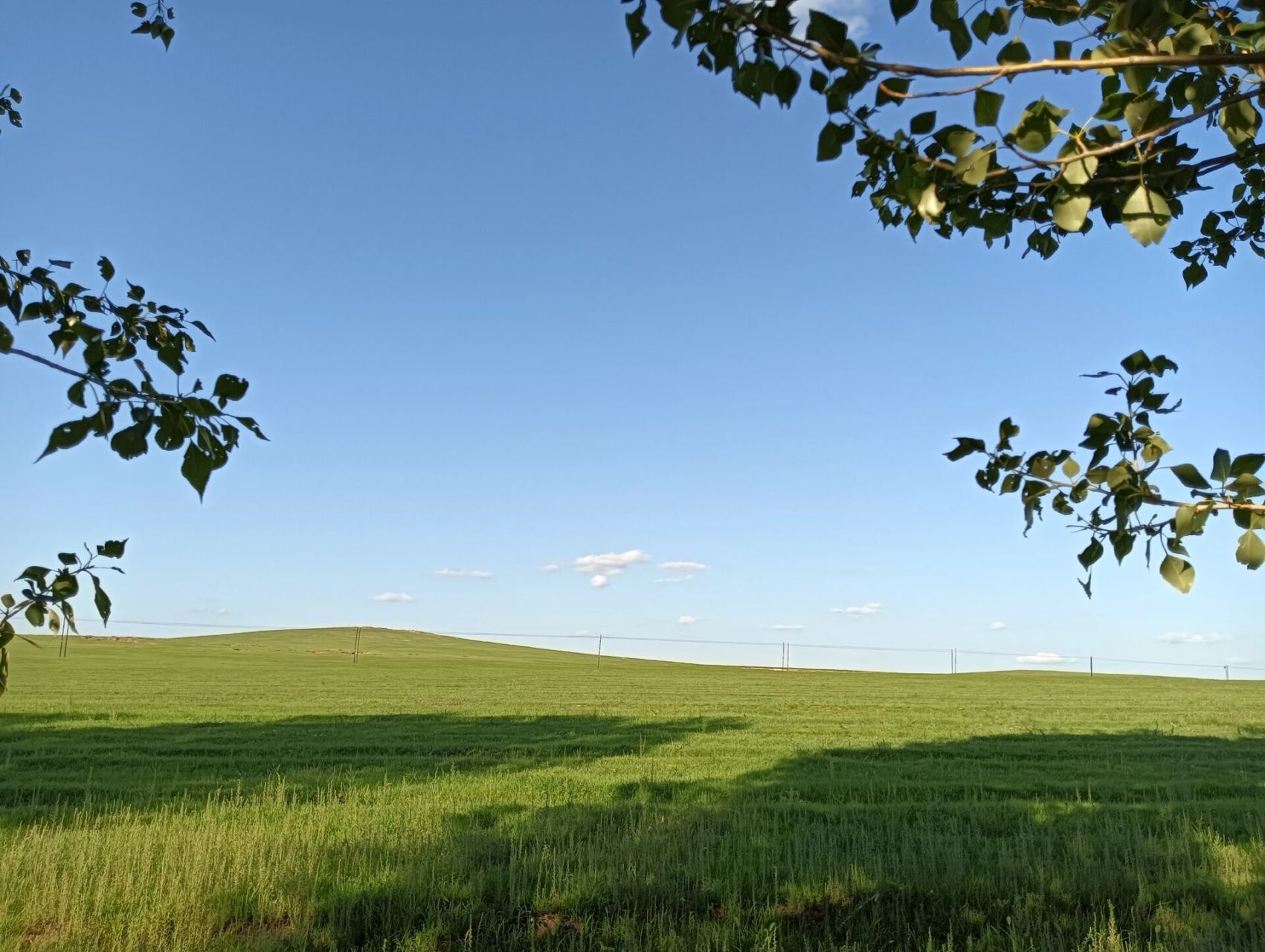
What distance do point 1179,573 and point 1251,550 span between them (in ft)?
0.66

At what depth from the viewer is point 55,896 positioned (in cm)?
604

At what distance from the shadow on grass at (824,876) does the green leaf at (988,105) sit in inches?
184

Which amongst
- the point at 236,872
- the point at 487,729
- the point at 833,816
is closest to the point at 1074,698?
the point at 487,729

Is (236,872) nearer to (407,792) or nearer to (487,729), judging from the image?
(407,792)

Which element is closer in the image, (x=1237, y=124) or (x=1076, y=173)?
(x=1076, y=173)

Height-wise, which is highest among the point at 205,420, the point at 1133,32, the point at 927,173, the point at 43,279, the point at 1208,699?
the point at 1133,32

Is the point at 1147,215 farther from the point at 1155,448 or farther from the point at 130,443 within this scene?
the point at 130,443

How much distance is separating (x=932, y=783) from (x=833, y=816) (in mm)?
2834

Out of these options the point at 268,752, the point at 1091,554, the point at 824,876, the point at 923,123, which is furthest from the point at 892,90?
the point at 268,752

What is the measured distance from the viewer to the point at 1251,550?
2.57 m

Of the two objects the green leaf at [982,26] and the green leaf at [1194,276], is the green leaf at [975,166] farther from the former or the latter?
the green leaf at [1194,276]

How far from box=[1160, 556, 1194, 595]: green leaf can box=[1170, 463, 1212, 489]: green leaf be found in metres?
0.24

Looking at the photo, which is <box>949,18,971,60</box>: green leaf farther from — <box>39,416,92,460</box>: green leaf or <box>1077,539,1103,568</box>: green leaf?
<box>39,416,92,460</box>: green leaf

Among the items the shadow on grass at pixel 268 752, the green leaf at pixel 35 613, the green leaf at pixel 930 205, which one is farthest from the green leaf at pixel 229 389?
the shadow on grass at pixel 268 752
